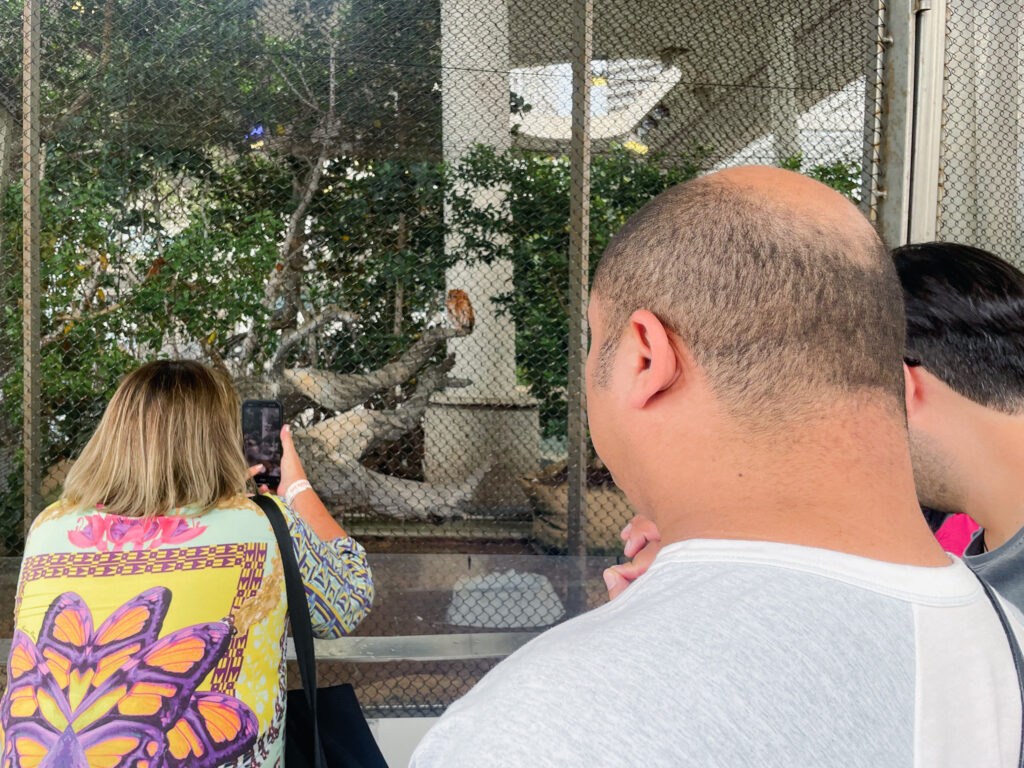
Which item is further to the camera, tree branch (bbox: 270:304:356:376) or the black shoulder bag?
tree branch (bbox: 270:304:356:376)

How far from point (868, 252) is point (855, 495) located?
0.63 feet

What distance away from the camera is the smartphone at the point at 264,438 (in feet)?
6.28

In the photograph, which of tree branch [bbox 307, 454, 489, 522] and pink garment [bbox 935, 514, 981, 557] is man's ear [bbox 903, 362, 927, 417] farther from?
tree branch [bbox 307, 454, 489, 522]

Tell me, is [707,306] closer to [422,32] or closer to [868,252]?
[868,252]

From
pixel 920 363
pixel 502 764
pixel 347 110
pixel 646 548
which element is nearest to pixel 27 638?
pixel 646 548

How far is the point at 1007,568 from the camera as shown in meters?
1.10

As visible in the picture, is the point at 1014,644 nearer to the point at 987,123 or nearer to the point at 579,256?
the point at 579,256

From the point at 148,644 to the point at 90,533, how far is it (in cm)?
22

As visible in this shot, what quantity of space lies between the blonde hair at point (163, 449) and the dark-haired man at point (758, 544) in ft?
3.20

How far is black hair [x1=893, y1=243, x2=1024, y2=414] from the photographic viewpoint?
1195mm

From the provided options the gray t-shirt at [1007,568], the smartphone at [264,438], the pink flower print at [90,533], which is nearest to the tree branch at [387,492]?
the smartphone at [264,438]

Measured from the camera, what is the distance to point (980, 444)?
1.19m

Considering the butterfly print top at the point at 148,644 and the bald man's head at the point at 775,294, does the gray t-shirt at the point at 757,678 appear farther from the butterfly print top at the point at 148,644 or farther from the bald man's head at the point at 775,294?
the butterfly print top at the point at 148,644

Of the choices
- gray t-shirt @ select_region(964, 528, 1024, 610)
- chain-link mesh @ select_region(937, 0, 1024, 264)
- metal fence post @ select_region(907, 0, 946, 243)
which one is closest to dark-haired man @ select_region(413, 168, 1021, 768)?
gray t-shirt @ select_region(964, 528, 1024, 610)
